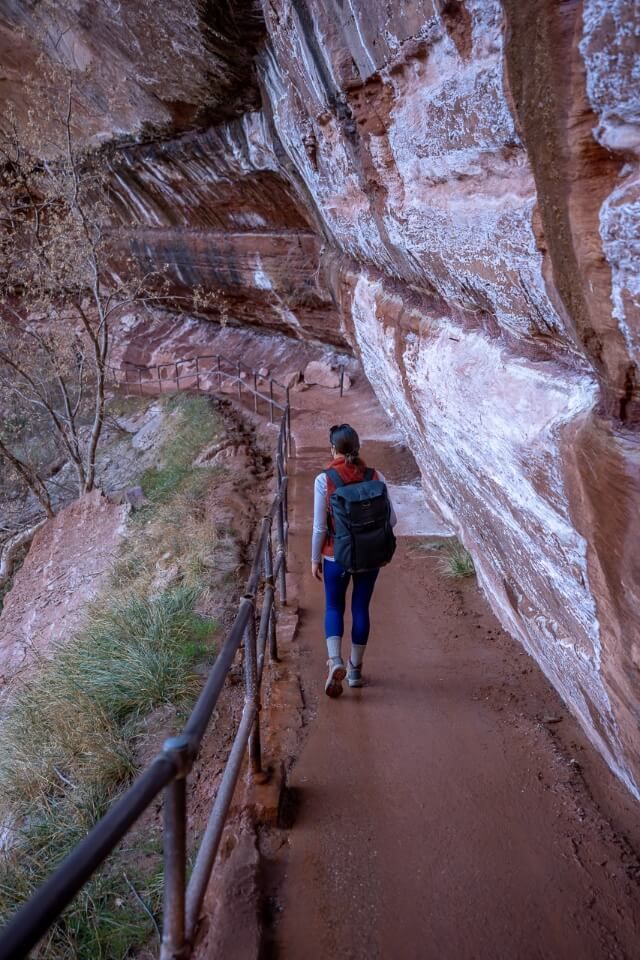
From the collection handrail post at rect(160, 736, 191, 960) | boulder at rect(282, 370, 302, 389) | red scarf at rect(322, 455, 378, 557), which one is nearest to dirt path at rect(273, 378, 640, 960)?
handrail post at rect(160, 736, 191, 960)

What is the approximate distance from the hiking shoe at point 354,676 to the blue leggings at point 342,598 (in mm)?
234

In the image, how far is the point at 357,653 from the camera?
3799mm

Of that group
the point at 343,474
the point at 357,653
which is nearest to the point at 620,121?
the point at 343,474

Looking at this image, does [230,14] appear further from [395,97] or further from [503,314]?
[503,314]

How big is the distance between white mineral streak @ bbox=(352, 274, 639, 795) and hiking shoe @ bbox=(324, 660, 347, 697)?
112 cm

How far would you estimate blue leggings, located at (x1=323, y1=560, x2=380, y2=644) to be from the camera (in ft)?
11.9

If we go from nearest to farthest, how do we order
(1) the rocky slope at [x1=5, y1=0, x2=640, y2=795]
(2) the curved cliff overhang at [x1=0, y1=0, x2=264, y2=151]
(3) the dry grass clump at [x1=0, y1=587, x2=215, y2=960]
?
1. (1) the rocky slope at [x1=5, y1=0, x2=640, y2=795]
2. (3) the dry grass clump at [x1=0, y1=587, x2=215, y2=960]
3. (2) the curved cliff overhang at [x1=0, y1=0, x2=264, y2=151]

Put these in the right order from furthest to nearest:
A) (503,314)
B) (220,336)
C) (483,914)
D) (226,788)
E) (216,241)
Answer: (220,336) → (216,241) → (503,314) → (483,914) → (226,788)

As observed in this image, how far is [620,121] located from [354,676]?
10.1ft

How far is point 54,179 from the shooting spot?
374 inches

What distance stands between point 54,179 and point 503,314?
8.81 metres

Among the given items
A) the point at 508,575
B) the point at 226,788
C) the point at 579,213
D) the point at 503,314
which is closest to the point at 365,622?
the point at 508,575

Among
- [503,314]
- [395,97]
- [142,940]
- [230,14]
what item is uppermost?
[230,14]

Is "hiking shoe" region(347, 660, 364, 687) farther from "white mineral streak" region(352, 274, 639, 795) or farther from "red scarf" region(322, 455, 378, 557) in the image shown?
"white mineral streak" region(352, 274, 639, 795)
